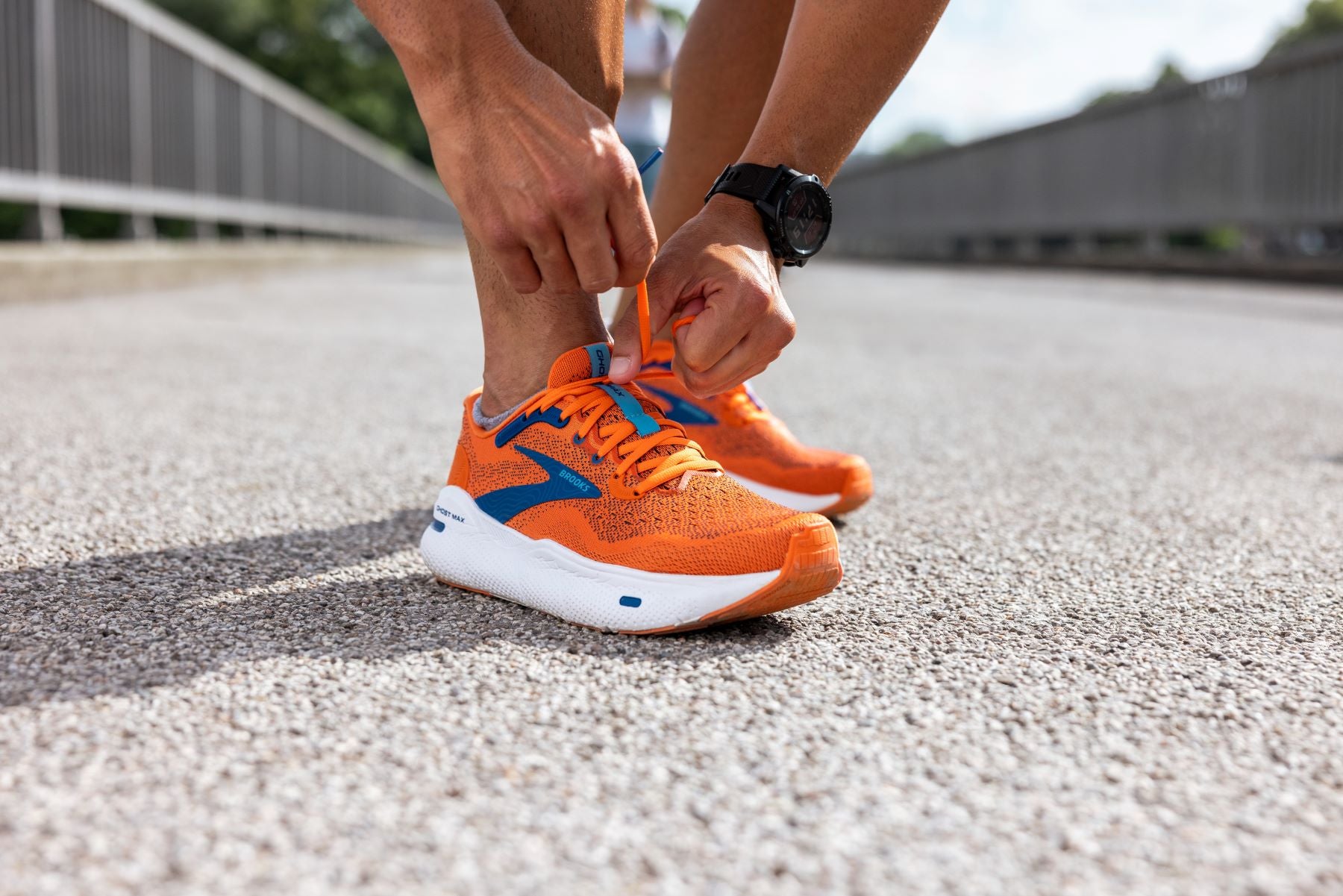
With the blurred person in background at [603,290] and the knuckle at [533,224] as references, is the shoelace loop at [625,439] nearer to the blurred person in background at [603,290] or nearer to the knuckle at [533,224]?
the blurred person in background at [603,290]

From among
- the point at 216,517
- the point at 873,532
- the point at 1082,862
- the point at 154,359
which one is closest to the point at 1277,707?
the point at 1082,862

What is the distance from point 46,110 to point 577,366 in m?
4.74

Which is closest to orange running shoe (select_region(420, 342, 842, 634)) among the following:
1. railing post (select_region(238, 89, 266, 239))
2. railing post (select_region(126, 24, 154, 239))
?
railing post (select_region(126, 24, 154, 239))

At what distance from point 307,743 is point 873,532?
891 millimetres

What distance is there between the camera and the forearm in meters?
1.22

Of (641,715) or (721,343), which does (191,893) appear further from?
(721,343)

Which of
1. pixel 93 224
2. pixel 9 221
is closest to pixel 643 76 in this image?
pixel 93 224

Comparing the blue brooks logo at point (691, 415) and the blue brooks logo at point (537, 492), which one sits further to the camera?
the blue brooks logo at point (691, 415)

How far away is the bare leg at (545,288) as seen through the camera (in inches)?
46.0

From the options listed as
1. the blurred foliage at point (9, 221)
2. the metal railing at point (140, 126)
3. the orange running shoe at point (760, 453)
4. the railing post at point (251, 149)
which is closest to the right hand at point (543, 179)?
the orange running shoe at point (760, 453)

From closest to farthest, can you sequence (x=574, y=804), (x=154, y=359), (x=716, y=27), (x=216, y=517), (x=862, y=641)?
(x=574, y=804)
(x=862, y=641)
(x=216, y=517)
(x=716, y=27)
(x=154, y=359)

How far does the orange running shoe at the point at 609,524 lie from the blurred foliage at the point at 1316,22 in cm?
3879

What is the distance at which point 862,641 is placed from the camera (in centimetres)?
105

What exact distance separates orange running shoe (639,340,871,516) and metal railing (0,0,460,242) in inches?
162
